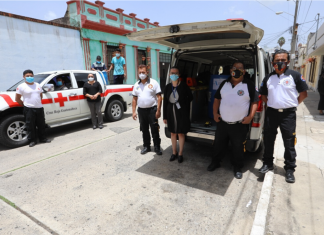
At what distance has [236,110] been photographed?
324cm

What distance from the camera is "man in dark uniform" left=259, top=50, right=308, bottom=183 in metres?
3.13

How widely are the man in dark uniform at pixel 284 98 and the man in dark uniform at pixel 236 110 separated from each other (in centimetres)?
29

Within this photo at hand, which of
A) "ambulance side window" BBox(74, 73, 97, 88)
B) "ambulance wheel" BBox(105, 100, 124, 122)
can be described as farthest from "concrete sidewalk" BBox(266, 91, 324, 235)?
"ambulance side window" BBox(74, 73, 97, 88)

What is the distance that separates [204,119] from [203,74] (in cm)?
120

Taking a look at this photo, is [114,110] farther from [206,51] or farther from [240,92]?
[240,92]

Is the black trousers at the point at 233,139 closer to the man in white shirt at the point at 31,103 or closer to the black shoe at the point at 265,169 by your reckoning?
the black shoe at the point at 265,169

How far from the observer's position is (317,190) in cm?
309

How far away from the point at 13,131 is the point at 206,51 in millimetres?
4810

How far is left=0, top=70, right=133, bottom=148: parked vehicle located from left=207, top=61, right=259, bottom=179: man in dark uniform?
4.36 metres

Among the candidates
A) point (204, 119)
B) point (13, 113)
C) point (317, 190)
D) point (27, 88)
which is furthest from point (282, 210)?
point (13, 113)

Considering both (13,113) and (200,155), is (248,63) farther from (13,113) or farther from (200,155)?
(13,113)

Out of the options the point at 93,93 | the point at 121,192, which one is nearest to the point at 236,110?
the point at 121,192

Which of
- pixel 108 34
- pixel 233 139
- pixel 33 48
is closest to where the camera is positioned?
pixel 233 139

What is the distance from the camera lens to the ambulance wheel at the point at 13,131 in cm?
495
